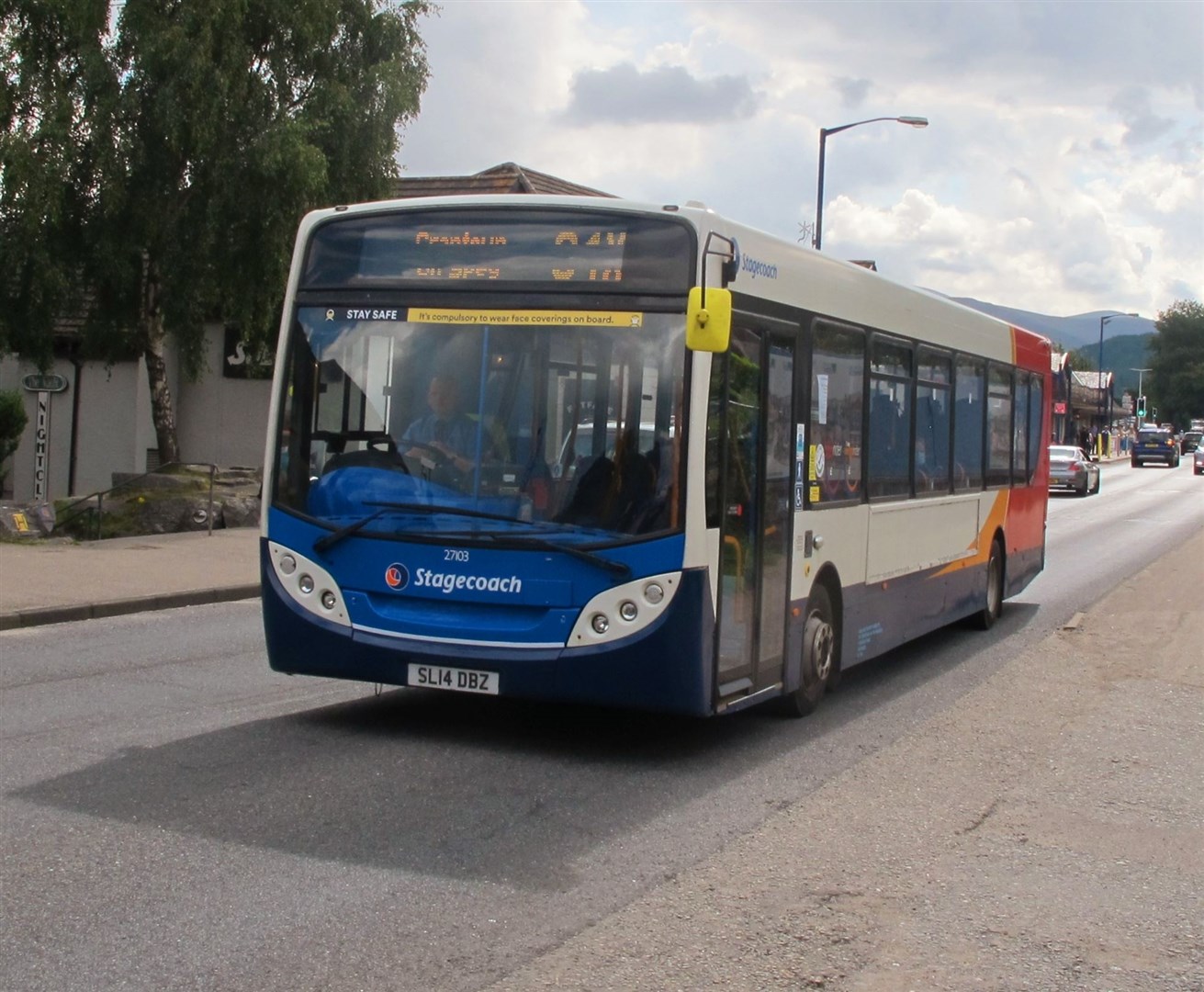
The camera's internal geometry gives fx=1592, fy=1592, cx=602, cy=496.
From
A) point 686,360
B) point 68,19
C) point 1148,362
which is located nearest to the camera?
point 686,360

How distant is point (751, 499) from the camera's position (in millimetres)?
8484

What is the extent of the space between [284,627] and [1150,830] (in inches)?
174

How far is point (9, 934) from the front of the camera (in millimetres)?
4988

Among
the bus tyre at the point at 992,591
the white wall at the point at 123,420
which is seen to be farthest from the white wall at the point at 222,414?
the bus tyre at the point at 992,591

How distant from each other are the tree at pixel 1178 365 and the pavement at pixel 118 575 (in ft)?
519

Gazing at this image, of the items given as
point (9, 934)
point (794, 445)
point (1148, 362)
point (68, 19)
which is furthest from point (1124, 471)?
point (1148, 362)

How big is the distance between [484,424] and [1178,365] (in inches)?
6763

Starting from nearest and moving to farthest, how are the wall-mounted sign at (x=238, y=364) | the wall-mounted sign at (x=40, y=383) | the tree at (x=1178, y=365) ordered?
the wall-mounted sign at (x=40, y=383) → the wall-mounted sign at (x=238, y=364) → the tree at (x=1178, y=365)

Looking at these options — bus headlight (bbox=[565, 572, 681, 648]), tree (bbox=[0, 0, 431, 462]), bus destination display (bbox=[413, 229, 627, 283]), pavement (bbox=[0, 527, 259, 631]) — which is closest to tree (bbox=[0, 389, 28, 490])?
tree (bbox=[0, 0, 431, 462])

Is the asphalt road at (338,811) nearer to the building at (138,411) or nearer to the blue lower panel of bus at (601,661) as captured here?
the blue lower panel of bus at (601,661)

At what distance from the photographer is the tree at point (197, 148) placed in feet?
81.0

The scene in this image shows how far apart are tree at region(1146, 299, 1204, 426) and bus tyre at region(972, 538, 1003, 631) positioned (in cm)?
15921

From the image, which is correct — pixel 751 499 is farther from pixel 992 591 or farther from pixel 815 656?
pixel 992 591

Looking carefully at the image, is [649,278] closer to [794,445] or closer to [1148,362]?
[794,445]
